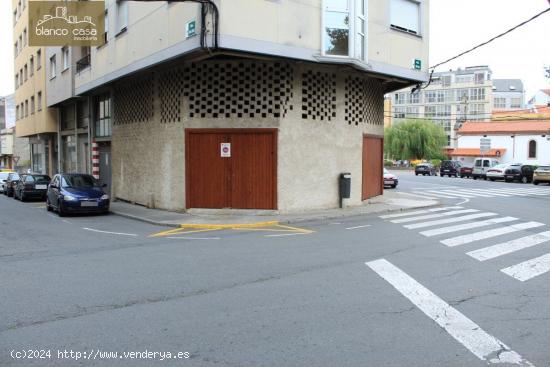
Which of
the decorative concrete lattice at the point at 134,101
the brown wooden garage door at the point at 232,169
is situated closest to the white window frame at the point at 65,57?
the decorative concrete lattice at the point at 134,101

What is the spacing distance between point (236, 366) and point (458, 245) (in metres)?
7.12

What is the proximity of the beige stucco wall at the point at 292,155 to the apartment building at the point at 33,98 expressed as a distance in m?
19.2

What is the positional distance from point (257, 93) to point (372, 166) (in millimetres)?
6509

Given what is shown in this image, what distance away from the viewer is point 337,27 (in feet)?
51.4

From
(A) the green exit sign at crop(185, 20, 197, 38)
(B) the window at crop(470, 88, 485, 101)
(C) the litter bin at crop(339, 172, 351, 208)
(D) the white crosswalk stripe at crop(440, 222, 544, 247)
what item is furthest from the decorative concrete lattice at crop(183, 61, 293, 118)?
(B) the window at crop(470, 88, 485, 101)

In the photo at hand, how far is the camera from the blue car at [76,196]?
630 inches

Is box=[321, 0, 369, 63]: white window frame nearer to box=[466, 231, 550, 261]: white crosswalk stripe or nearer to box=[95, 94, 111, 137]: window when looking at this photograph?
box=[466, 231, 550, 261]: white crosswalk stripe

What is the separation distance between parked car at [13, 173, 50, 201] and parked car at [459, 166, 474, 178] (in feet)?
122

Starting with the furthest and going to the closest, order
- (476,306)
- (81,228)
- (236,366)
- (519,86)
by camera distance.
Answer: (519,86)
(81,228)
(476,306)
(236,366)

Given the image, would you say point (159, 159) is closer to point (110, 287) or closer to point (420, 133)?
point (110, 287)

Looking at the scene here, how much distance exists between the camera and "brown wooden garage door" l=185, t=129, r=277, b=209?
15727 mm

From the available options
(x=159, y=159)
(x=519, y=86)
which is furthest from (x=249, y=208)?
(x=519, y=86)

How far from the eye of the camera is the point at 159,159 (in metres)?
17.2

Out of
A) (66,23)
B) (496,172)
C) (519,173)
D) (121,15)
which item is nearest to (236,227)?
(121,15)
